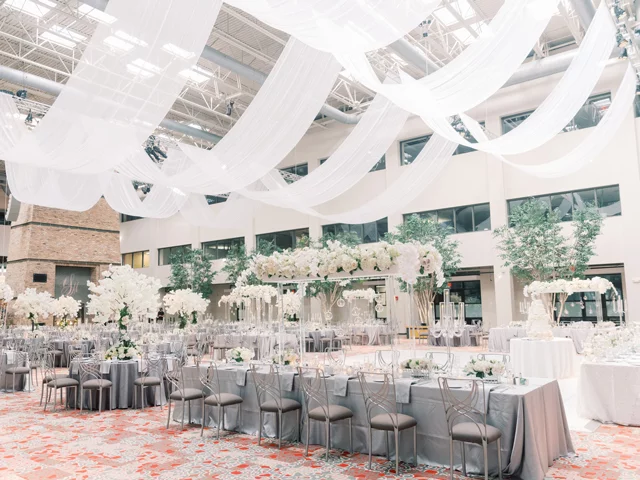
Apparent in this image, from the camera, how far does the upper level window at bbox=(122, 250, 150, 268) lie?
27.1 meters

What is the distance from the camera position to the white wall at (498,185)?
14.8 m

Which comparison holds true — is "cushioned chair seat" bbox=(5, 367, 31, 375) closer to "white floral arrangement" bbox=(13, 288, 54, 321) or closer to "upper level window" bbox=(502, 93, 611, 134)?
"white floral arrangement" bbox=(13, 288, 54, 321)

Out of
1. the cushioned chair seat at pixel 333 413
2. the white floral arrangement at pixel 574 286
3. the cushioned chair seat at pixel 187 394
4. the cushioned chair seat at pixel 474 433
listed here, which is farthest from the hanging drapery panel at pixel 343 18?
the white floral arrangement at pixel 574 286

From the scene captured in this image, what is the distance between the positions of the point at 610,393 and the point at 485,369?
1.99 meters

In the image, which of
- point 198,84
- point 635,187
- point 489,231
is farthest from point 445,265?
point 198,84

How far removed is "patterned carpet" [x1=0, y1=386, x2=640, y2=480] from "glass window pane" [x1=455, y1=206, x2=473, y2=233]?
12.3 metres

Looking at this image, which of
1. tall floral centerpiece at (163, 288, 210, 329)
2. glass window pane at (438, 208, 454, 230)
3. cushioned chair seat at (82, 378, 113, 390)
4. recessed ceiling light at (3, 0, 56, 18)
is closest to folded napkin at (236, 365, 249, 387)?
cushioned chair seat at (82, 378, 113, 390)

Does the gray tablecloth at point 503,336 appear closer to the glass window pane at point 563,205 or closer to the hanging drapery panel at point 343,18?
the glass window pane at point 563,205

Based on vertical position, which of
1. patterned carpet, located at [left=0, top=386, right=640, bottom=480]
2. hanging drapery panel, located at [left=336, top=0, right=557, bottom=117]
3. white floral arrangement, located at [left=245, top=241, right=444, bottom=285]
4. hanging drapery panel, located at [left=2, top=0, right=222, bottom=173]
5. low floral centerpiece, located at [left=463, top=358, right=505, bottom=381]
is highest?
hanging drapery panel, located at [left=336, top=0, right=557, bottom=117]

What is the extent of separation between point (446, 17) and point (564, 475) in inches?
411

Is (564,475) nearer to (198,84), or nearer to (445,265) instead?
(445,265)

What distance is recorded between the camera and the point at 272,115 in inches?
220

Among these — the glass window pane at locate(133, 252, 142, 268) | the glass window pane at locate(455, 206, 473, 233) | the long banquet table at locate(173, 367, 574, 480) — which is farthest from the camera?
the glass window pane at locate(133, 252, 142, 268)

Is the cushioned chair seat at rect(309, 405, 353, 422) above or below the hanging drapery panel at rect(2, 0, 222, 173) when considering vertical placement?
below
